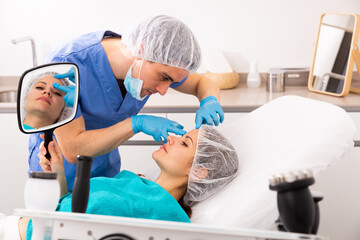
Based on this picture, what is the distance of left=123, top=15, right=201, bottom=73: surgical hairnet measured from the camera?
1.58 metres

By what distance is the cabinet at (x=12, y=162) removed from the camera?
2504 mm

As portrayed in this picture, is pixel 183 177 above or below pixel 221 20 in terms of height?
below

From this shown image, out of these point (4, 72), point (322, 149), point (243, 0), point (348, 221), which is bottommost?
point (348, 221)

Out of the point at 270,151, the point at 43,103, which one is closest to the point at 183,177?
the point at 270,151

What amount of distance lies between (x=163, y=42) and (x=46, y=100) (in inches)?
18.8

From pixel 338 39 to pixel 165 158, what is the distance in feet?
4.77

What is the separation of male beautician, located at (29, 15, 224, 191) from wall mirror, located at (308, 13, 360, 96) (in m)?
0.98

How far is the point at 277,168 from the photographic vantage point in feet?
4.76

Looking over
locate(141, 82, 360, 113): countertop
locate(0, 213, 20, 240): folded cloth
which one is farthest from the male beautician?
locate(141, 82, 360, 113): countertop

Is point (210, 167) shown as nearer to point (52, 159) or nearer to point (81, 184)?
point (52, 159)

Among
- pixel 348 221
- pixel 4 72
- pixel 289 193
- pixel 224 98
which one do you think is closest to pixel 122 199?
pixel 289 193

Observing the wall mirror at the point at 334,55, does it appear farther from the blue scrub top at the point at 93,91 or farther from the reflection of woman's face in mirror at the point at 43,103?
the reflection of woman's face in mirror at the point at 43,103

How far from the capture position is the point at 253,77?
9.14 ft

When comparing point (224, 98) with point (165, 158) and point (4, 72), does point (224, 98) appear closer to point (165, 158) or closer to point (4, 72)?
point (165, 158)
